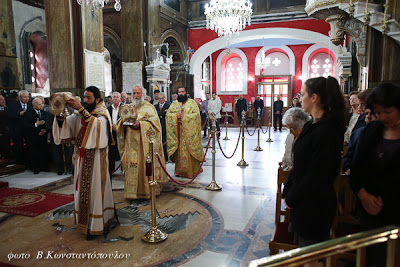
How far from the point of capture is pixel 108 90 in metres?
15.6

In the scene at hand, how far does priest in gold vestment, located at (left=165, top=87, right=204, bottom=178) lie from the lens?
6309 millimetres

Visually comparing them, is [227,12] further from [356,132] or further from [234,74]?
[234,74]

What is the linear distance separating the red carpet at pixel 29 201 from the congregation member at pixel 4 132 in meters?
2.15

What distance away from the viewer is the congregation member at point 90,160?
3.53 metres

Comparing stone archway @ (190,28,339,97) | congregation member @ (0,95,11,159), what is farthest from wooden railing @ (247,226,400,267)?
stone archway @ (190,28,339,97)

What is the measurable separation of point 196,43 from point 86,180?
1287cm

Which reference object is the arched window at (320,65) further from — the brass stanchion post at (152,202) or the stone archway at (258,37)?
the brass stanchion post at (152,202)

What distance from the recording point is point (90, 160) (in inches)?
141

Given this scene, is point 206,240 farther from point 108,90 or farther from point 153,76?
point 108,90

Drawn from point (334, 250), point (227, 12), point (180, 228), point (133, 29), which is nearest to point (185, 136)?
point (180, 228)

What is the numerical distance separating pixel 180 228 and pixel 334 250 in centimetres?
286

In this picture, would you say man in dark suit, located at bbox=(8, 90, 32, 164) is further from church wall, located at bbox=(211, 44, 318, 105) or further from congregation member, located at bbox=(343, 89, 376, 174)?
church wall, located at bbox=(211, 44, 318, 105)

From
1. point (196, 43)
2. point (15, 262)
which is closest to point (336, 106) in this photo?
point (15, 262)

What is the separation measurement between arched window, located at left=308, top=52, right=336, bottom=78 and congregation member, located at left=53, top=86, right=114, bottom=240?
1699 cm
